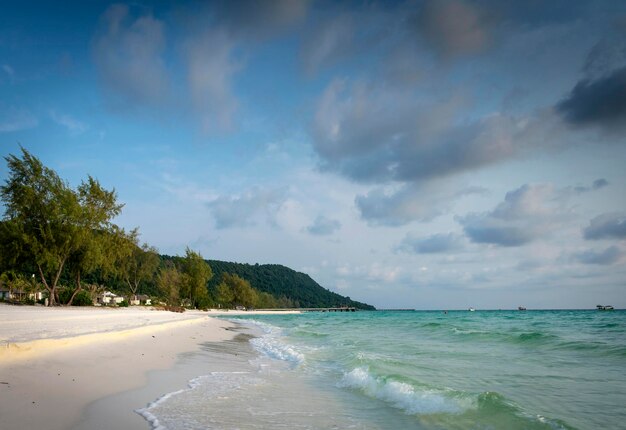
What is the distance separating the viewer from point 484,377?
A: 11000mm

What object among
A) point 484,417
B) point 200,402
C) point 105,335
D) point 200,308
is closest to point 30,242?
point 105,335

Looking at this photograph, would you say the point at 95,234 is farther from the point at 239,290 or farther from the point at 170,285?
the point at 239,290

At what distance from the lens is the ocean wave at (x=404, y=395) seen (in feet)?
25.7

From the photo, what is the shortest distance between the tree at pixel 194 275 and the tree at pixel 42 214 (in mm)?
Result: 49135

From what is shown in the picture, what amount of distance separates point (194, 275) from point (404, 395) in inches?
3533

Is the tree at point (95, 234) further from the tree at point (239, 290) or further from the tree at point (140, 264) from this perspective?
the tree at point (239, 290)

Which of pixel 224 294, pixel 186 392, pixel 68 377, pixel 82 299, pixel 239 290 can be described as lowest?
pixel 186 392

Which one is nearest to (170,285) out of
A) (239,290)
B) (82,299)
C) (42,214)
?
(82,299)

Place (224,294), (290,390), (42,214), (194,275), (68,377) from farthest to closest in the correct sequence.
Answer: (224,294), (194,275), (42,214), (290,390), (68,377)

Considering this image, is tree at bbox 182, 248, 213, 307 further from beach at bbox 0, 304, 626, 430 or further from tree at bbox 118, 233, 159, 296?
beach at bbox 0, 304, 626, 430

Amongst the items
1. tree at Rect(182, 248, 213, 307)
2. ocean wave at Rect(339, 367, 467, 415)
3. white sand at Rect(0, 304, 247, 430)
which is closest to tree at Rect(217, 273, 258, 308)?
tree at Rect(182, 248, 213, 307)

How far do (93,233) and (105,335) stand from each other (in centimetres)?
3666

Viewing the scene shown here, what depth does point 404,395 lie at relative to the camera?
29.0ft

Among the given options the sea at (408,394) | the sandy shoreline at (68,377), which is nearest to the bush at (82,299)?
the sandy shoreline at (68,377)
